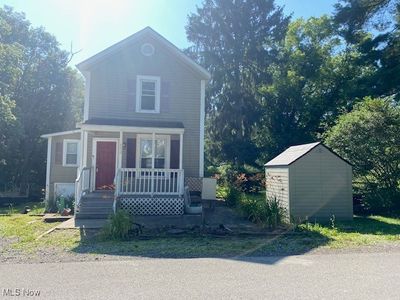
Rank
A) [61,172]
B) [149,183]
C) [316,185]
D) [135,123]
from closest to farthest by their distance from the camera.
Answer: [316,185], [149,183], [135,123], [61,172]

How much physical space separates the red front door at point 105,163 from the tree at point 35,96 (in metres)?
13.9

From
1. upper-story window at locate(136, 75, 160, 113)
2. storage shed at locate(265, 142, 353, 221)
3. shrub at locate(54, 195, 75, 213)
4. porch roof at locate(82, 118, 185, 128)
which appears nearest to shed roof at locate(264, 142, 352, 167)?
storage shed at locate(265, 142, 353, 221)

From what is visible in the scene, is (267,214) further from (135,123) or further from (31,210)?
(31,210)

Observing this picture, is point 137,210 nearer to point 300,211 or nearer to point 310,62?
point 300,211

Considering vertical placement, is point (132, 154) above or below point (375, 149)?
below

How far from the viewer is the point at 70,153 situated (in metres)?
18.5

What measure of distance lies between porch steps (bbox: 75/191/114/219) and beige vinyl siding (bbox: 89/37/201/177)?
387 centimetres

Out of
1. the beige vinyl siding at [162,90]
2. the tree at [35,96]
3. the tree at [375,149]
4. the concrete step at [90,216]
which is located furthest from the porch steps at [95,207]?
the tree at [35,96]

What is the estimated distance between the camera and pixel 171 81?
1534 cm

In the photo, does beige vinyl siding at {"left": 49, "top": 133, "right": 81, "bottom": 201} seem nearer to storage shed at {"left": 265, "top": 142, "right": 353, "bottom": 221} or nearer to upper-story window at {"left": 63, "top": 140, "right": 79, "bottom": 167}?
upper-story window at {"left": 63, "top": 140, "right": 79, "bottom": 167}

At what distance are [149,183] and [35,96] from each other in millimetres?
22728

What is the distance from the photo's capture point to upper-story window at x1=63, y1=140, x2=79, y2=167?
18469 millimetres

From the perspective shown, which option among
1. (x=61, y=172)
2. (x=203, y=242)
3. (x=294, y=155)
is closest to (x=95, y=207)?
(x=203, y=242)

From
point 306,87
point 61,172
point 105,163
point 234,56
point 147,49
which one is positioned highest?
point 234,56
